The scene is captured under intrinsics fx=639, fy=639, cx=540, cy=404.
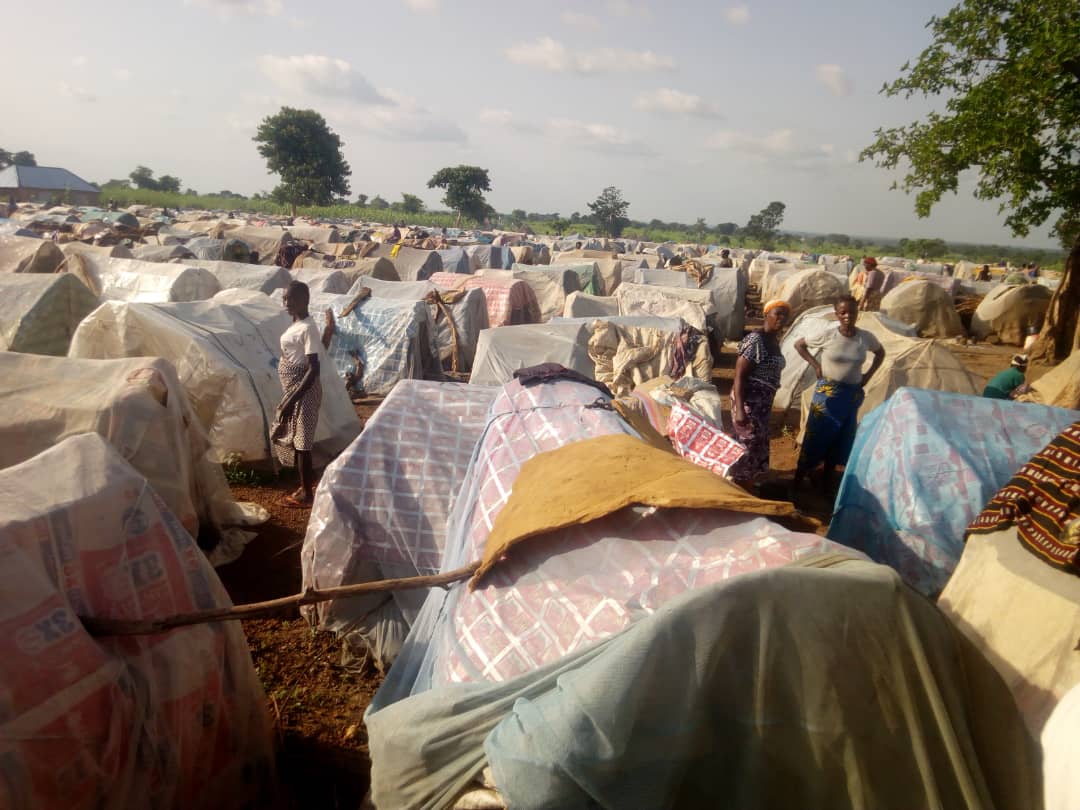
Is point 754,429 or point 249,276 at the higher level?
point 249,276

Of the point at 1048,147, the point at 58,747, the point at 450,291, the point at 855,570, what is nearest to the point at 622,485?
the point at 855,570

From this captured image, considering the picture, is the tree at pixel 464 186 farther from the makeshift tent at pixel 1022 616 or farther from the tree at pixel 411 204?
the makeshift tent at pixel 1022 616

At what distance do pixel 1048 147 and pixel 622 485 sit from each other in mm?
11741

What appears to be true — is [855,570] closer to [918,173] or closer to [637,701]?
[637,701]

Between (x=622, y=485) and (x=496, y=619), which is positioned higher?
(x=622, y=485)

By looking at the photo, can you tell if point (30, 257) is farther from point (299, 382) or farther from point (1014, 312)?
point (1014, 312)

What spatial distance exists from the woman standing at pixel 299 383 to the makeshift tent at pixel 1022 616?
4.85 meters

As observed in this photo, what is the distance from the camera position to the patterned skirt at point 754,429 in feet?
17.4

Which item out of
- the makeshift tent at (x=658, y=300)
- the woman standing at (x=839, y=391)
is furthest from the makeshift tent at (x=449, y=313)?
the woman standing at (x=839, y=391)

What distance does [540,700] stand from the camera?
5.70 feet

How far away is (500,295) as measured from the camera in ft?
43.0

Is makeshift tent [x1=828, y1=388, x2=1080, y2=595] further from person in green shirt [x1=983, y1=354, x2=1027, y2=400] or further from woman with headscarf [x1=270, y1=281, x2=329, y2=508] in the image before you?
woman with headscarf [x1=270, y1=281, x2=329, y2=508]

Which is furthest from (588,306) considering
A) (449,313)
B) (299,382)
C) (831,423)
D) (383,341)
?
(299,382)

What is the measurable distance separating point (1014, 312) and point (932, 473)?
18682 mm
